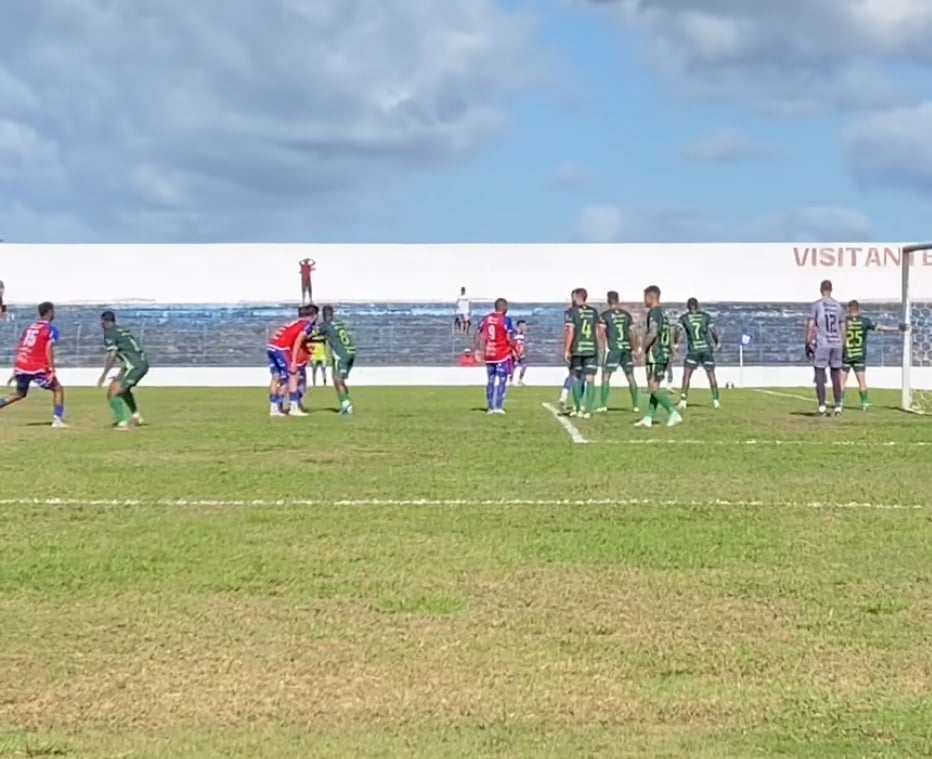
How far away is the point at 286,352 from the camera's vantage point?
2297 cm

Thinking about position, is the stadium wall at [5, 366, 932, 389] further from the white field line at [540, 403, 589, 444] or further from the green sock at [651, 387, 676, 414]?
the green sock at [651, 387, 676, 414]

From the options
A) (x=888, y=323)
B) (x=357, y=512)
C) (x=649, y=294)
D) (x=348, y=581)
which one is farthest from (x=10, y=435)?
(x=888, y=323)

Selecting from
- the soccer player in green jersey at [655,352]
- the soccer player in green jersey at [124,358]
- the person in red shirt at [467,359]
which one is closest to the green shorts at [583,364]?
the soccer player in green jersey at [655,352]

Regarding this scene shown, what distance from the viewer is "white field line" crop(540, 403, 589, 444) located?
59.8 feet

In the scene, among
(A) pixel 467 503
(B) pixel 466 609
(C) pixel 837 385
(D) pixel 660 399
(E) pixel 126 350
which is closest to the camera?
(B) pixel 466 609

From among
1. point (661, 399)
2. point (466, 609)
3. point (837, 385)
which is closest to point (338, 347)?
point (661, 399)

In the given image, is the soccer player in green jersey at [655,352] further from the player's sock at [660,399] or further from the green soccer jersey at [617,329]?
the green soccer jersey at [617,329]

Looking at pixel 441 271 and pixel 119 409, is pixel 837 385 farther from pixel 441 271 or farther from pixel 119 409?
pixel 441 271

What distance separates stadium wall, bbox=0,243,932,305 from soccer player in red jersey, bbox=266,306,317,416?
1196 inches

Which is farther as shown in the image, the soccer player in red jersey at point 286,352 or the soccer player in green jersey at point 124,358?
the soccer player in red jersey at point 286,352

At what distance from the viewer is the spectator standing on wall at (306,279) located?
5456 cm

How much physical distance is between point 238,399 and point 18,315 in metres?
21.1

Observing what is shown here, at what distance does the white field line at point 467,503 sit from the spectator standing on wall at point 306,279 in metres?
42.8

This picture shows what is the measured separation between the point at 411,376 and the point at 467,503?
37022 millimetres
